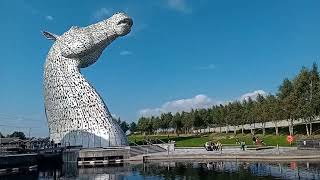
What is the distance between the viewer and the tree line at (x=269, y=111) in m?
51.7

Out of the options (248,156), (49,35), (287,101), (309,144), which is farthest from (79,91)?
(287,101)

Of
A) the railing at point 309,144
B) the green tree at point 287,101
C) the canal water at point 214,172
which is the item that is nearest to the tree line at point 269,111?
the green tree at point 287,101

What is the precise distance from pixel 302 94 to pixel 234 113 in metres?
28.0

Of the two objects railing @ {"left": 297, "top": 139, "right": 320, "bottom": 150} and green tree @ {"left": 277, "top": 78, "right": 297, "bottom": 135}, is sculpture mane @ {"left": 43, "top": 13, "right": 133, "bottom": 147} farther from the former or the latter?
green tree @ {"left": 277, "top": 78, "right": 297, "bottom": 135}

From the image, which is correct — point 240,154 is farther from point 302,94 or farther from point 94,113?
point 302,94

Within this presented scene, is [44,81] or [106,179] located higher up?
[44,81]

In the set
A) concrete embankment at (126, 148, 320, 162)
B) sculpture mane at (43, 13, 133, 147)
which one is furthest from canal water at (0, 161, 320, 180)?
sculpture mane at (43, 13, 133, 147)

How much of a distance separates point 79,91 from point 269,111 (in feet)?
96.4

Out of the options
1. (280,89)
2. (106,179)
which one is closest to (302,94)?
(280,89)

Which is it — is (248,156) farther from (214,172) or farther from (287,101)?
(287,101)

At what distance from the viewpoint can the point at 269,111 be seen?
6256 centimetres

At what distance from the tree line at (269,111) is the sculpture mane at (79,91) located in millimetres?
20939

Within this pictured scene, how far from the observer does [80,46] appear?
146 feet

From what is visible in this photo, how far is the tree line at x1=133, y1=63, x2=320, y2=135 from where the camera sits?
51.7m
